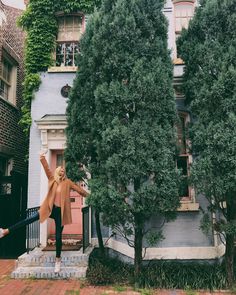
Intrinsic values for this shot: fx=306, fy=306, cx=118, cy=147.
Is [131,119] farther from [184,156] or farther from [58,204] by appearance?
[58,204]

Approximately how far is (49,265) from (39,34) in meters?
6.76

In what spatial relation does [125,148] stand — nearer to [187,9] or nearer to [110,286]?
[110,286]

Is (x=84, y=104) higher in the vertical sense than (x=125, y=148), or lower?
higher

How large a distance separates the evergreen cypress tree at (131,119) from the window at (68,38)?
9.27ft

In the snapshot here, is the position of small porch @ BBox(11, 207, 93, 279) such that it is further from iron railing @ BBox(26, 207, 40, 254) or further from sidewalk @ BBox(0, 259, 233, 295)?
iron railing @ BBox(26, 207, 40, 254)

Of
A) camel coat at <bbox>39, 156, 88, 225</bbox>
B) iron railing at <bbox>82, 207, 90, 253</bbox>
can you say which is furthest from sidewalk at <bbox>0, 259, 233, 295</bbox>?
camel coat at <bbox>39, 156, 88, 225</bbox>

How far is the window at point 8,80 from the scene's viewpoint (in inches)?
425

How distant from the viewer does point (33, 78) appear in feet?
30.4

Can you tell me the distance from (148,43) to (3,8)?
6.85 metres

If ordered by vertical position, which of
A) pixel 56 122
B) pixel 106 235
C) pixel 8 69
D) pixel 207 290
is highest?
pixel 8 69

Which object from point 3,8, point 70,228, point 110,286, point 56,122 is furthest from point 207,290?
point 3,8

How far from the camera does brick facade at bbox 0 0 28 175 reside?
10281 mm

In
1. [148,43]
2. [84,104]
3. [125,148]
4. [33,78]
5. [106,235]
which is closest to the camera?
[125,148]

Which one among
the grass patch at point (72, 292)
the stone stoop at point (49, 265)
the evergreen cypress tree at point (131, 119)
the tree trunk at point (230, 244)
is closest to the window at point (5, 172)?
the stone stoop at point (49, 265)
